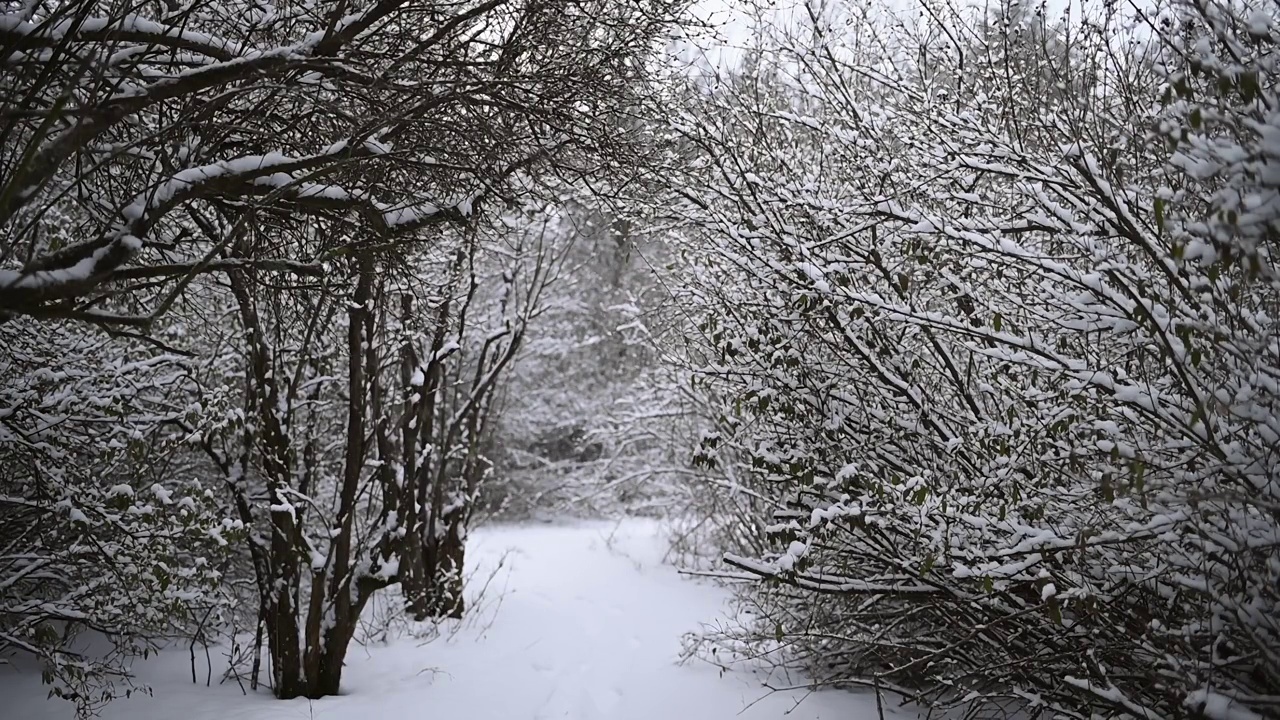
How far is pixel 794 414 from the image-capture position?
460 centimetres

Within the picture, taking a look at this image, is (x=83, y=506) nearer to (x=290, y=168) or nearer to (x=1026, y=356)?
A: (x=290, y=168)

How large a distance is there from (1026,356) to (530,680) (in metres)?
4.23

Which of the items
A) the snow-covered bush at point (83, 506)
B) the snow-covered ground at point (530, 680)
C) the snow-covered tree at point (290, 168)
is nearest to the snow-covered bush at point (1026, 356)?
the snow-covered ground at point (530, 680)

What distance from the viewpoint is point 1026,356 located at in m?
3.40

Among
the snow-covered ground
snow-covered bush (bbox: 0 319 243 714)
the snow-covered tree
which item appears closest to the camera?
the snow-covered tree

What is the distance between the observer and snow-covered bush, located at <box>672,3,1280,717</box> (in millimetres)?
2600

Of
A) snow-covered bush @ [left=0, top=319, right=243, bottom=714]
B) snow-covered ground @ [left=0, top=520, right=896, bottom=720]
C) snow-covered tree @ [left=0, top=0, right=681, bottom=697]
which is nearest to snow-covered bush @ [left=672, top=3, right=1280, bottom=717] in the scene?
snow-covered ground @ [left=0, top=520, right=896, bottom=720]

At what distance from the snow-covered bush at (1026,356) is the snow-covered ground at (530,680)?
772 millimetres

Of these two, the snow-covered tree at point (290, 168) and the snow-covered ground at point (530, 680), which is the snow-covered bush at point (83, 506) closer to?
the snow-covered tree at point (290, 168)

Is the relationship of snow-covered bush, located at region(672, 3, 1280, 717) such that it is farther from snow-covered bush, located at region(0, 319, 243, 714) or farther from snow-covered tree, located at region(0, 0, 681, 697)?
snow-covered bush, located at region(0, 319, 243, 714)

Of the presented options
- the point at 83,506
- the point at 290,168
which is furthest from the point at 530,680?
the point at 290,168

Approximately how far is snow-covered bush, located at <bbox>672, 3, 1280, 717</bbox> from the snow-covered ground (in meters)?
0.77

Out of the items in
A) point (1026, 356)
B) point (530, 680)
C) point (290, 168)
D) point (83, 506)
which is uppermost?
point (290, 168)

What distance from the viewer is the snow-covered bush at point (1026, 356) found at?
260cm
